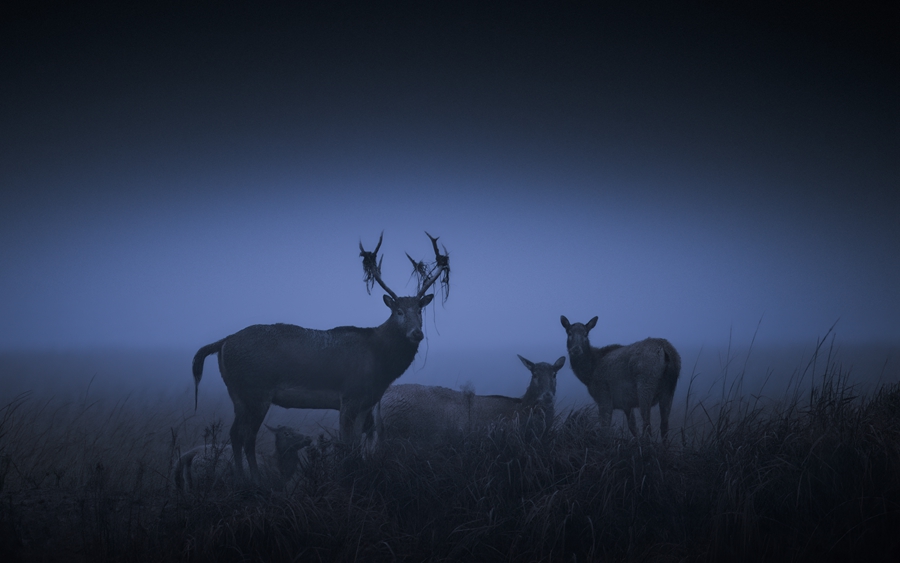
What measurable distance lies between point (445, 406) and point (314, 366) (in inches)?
87.3

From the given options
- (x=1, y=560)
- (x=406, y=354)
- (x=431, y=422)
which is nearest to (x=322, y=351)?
(x=406, y=354)

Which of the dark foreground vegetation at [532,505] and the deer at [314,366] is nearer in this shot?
the dark foreground vegetation at [532,505]

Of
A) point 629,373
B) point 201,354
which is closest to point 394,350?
point 201,354

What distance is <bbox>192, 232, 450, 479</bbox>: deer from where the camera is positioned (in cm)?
754

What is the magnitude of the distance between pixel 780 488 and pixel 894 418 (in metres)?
1.95

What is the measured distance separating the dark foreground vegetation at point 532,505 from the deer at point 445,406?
2.07 m

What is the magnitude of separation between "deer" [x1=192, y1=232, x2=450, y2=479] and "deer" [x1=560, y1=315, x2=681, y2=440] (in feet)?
12.1

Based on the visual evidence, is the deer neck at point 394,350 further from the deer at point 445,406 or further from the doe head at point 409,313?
the deer at point 445,406

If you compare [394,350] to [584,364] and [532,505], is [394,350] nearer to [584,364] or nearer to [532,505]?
[532,505]

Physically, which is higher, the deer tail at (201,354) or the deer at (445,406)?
the deer tail at (201,354)

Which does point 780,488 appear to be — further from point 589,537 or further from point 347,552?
point 347,552

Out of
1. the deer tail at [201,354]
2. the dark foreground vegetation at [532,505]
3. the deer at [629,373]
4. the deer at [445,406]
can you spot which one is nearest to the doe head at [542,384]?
the deer at [445,406]

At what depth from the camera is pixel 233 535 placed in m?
4.47

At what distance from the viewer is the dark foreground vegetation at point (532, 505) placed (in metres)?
4.53
